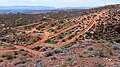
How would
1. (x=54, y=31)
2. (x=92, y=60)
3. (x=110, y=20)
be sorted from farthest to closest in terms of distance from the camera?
(x=54, y=31) < (x=110, y=20) < (x=92, y=60)

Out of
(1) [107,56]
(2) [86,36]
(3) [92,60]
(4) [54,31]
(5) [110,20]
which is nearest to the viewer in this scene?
(3) [92,60]

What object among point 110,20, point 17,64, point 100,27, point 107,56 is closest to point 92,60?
point 107,56

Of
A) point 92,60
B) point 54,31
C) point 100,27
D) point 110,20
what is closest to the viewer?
point 92,60

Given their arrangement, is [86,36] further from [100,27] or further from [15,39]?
[15,39]

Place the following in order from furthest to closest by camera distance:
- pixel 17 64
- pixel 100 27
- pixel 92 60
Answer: pixel 100 27 < pixel 17 64 < pixel 92 60

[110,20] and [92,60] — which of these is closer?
[92,60]

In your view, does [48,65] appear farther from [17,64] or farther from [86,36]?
→ [86,36]

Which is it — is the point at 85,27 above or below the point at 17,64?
below

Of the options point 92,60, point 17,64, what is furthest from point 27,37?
point 92,60

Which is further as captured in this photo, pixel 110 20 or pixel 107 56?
pixel 110 20
